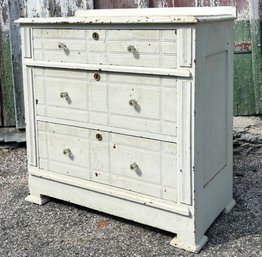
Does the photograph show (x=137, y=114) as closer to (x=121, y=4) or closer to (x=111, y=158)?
(x=111, y=158)

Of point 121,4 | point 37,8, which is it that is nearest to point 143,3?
point 121,4

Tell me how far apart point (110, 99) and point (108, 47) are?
0.31m

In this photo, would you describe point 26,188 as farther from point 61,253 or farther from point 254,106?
point 254,106

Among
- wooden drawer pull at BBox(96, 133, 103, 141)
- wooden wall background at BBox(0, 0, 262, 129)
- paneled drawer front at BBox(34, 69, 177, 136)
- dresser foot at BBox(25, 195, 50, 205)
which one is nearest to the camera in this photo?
paneled drawer front at BBox(34, 69, 177, 136)

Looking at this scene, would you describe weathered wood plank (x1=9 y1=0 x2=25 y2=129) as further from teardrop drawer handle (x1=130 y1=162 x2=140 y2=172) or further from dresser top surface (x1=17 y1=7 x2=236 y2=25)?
teardrop drawer handle (x1=130 y1=162 x2=140 y2=172)

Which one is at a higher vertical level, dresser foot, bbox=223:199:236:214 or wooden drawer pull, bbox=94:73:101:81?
wooden drawer pull, bbox=94:73:101:81

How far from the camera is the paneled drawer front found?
2.85 meters

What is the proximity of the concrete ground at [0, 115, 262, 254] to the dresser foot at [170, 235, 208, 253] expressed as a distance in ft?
0.08

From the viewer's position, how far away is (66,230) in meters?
3.19

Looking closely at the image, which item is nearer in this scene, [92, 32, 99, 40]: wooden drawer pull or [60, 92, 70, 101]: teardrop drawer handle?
[92, 32, 99, 40]: wooden drawer pull

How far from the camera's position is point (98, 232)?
3150 millimetres

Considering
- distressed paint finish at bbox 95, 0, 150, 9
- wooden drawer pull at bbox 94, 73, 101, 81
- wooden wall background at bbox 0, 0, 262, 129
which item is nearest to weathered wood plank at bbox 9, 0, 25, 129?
wooden wall background at bbox 0, 0, 262, 129

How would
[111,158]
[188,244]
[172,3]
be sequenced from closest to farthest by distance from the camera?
[188,244], [111,158], [172,3]

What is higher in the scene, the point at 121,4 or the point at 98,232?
the point at 121,4
